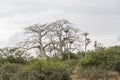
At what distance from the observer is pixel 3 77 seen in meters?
22.0

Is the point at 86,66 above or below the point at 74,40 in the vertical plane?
below

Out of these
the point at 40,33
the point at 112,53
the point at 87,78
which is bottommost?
the point at 87,78

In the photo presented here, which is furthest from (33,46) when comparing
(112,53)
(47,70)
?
(47,70)

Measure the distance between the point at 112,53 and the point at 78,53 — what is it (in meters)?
20.9

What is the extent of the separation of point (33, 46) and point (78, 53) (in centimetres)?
650

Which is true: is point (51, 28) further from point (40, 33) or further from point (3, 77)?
point (3, 77)

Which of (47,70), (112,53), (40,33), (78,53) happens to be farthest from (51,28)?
(47,70)

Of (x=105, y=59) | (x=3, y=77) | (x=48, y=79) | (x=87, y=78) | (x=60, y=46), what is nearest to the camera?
(x=48, y=79)

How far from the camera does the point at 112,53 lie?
29.6 m

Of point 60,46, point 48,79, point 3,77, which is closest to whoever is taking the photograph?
point 48,79

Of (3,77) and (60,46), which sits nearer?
(3,77)

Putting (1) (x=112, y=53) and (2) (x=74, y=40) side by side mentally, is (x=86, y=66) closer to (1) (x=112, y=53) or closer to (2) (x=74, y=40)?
(1) (x=112, y=53)

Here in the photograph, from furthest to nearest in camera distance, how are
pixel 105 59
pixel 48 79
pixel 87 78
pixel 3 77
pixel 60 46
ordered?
pixel 60 46
pixel 105 59
pixel 87 78
pixel 3 77
pixel 48 79

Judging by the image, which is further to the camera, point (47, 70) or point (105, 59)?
point (105, 59)
